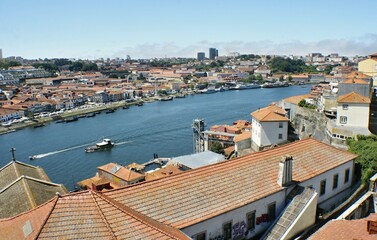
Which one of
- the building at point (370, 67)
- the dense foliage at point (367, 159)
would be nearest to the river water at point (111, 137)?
the building at point (370, 67)

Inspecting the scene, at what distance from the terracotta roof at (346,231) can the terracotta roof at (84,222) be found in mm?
3176

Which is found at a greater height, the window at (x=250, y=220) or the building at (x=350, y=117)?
the building at (x=350, y=117)

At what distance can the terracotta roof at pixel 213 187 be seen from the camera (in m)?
7.45

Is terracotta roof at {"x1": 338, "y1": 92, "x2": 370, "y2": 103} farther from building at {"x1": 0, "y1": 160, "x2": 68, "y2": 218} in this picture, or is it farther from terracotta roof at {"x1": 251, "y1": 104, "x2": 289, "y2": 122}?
building at {"x1": 0, "y1": 160, "x2": 68, "y2": 218}

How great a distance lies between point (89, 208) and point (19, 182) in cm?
599

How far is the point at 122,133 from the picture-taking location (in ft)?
132

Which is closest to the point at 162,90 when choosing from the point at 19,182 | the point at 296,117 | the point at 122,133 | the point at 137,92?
the point at 137,92

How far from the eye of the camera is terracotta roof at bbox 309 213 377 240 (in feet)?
20.7

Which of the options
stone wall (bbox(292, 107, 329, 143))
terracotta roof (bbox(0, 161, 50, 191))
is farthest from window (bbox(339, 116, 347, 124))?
terracotta roof (bbox(0, 161, 50, 191))

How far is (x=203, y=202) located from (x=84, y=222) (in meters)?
3.07

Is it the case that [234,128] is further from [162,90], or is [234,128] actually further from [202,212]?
[162,90]

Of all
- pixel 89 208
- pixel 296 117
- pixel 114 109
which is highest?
pixel 89 208

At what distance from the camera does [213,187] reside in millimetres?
8430

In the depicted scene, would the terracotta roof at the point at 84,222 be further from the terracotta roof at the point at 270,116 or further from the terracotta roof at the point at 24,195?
the terracotta roof at the point at 270,116
